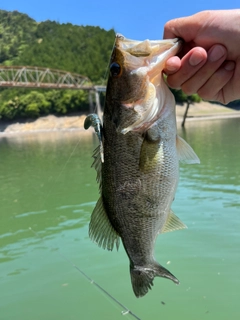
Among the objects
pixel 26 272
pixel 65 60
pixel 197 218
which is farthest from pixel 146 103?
pixel 65 60

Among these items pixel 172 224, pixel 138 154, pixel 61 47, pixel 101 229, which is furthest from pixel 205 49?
pixel 61 47

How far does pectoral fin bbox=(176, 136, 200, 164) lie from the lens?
2.42 metres

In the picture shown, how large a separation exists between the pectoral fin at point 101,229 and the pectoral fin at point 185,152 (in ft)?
2.07

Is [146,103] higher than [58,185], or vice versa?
[146,103]

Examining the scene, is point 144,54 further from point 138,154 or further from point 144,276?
point 144,276

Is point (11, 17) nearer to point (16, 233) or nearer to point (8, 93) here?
point (8, 93)

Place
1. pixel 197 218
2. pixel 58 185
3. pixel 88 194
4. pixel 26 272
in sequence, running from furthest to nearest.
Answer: pixel 58 185
pixel 88 194
pixel 197 218
pixel 26 272

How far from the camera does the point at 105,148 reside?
2.30 m

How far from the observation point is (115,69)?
2.18 meters

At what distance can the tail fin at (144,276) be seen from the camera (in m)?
2.37

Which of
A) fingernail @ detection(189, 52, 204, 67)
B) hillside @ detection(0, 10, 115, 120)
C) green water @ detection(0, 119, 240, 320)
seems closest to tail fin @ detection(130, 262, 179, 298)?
fingernail @ detection(189, 52, 204, 67)

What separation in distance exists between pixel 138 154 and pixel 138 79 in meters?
0.46

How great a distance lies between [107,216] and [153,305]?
3.23 metres

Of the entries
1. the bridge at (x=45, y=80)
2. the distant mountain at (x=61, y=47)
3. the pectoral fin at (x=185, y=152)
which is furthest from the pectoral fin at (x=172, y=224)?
the distant mountain at (x=61, y=47)
